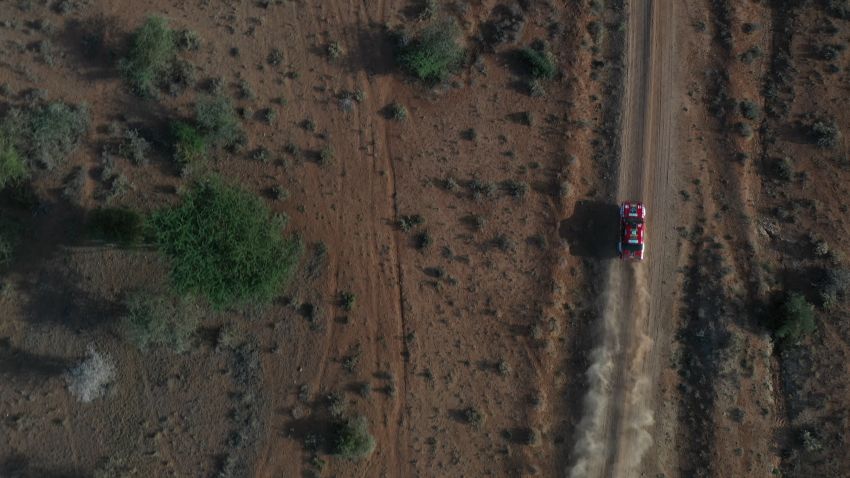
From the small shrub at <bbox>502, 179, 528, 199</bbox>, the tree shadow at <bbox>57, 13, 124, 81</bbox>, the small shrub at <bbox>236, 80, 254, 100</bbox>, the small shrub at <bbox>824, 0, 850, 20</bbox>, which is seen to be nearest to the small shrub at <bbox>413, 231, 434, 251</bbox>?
the small shrub at <bbox>502, 179, 528, 199</bbox>

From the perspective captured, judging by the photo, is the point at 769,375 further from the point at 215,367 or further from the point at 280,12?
the point at 280,12

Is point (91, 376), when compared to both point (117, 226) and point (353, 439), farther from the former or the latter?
point (353, 439)

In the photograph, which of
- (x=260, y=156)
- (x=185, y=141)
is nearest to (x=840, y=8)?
(x=260, y=156)

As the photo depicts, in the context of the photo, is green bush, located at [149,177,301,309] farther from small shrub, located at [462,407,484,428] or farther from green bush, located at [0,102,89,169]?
small shrub, located at [462,407,484,428]

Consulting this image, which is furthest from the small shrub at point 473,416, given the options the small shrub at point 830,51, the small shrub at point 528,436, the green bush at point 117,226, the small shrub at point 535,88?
the small shrub at point 830,51

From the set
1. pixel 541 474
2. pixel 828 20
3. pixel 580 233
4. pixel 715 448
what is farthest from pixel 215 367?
pixel 828 20
